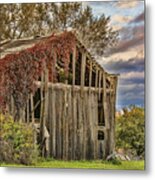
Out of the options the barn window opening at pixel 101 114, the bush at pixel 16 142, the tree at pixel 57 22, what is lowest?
the bush at pixel 16 142

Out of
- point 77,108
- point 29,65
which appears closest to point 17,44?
point 29,65

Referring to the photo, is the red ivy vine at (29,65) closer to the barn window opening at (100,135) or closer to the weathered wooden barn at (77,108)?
the weathered wooden barn at (77,108)

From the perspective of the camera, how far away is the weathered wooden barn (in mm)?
2494

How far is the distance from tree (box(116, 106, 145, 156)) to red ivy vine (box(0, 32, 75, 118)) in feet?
1.15

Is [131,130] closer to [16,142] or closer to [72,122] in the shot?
[72,122]

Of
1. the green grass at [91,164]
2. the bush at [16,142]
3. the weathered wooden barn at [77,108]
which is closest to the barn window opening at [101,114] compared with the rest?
the weathered wooden barn at [77,108]

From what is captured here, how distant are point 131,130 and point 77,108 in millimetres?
271

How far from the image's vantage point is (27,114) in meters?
2.53

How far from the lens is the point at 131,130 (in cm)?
245

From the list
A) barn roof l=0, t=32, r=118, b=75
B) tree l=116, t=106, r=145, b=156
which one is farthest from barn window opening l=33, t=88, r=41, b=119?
tree l=116, t=106, r=145, b=156

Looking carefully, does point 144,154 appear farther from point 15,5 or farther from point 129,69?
Answer: point 15,5

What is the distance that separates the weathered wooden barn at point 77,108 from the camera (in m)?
2.49

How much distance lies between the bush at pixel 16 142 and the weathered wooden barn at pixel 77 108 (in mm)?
66

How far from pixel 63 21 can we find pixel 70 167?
0.68 meters
